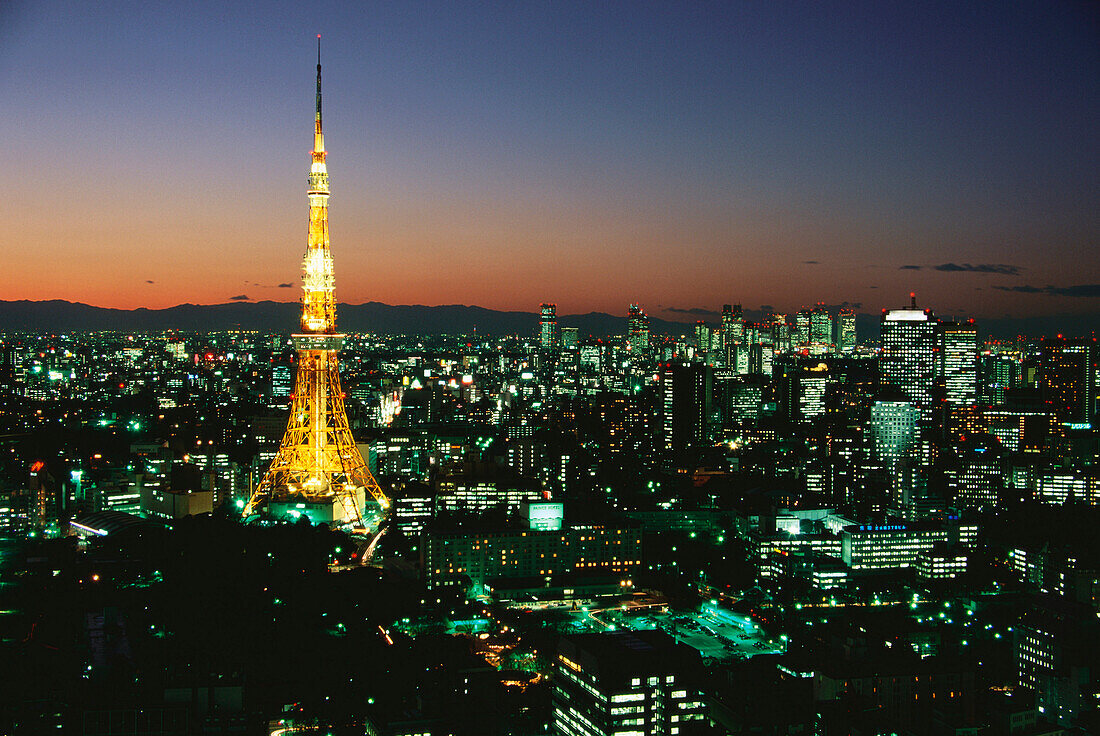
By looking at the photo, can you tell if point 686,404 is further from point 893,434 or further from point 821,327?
point 821,327

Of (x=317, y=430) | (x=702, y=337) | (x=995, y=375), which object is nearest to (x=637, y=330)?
(x=702, y=337)

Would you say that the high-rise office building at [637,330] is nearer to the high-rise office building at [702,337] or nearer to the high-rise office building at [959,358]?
the high-rise office building at [702,337]

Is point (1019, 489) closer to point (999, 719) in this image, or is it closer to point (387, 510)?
point (387, 510)

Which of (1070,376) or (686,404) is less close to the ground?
(1070,376)

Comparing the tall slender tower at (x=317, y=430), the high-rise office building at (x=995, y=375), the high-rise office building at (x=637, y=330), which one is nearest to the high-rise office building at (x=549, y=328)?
the high-rise office building at (x=637, y=330)

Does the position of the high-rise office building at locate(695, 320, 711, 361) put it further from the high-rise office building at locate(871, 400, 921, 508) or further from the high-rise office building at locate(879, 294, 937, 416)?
the high-rise office building at locate(871, 400, 921, 508)

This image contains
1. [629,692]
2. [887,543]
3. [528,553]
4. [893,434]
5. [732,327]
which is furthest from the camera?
[732,327]

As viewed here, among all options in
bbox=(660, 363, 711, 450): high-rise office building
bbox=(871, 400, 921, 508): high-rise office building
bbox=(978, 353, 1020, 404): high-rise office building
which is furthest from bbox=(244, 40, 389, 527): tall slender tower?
bbox=(978, 353, 1020, 404): high-rise office building

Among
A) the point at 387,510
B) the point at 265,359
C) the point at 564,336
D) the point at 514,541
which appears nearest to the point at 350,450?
the point at 387,510
